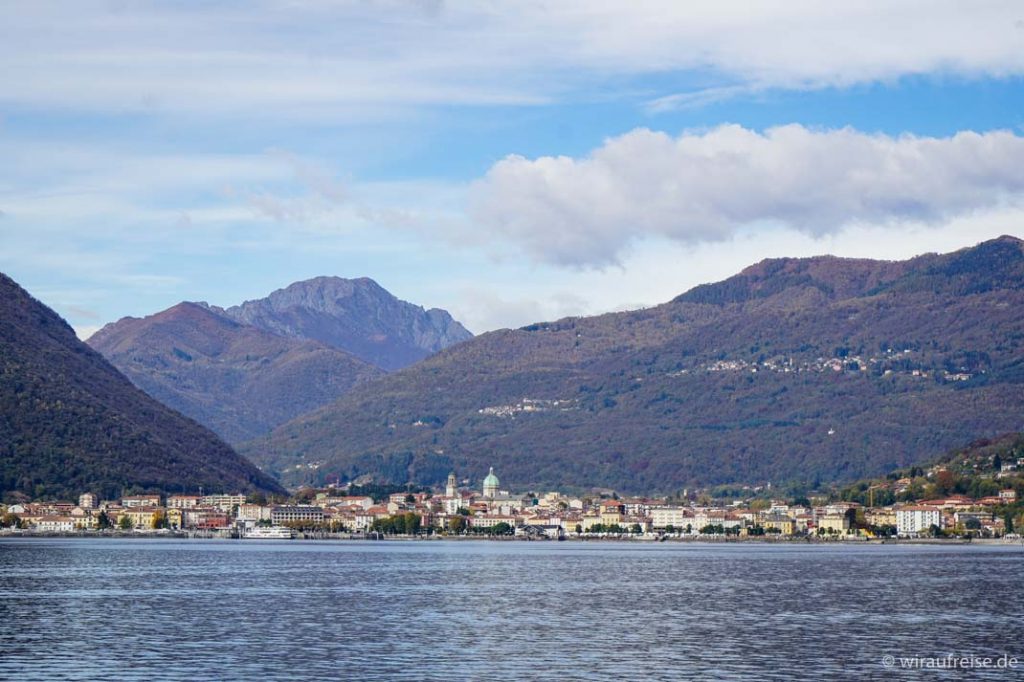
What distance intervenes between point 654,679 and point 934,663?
957cm

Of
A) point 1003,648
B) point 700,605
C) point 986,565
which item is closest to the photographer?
point 1003,648

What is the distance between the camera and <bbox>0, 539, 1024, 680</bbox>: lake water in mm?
51750

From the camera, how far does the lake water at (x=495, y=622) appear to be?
51.8 m

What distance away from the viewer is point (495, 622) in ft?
220

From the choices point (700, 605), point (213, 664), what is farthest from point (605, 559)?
point (213, 664)

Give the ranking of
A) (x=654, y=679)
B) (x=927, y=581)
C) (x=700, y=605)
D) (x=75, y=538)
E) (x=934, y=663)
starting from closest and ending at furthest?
(x=654, y=679)
(x=934, y=663)
(x=700, y=605)
(x=927, y=581)
(x=75, y=538)

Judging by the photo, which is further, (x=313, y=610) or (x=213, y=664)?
(x=313, y=610)

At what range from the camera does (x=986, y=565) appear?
401 ft

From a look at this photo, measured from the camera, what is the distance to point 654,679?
49312mm

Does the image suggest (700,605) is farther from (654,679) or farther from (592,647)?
(654,679)

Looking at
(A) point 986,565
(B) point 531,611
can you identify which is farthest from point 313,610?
(A) point 986,565

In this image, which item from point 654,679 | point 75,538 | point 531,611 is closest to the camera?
point 654,679

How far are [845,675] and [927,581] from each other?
50.0 m

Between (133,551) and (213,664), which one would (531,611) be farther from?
(133,551)
